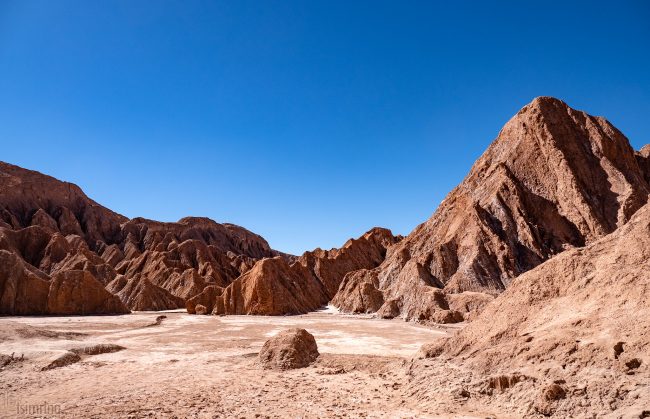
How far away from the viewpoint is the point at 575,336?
27.9 feet

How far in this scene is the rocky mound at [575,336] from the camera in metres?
7.16

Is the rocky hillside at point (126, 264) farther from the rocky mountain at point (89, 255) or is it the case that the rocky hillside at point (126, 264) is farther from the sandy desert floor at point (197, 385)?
the sandy desert floor at point (197, 385)

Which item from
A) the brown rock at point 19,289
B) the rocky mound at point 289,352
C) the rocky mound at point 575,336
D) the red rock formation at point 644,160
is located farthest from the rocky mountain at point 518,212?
the brown rock at point 19,289

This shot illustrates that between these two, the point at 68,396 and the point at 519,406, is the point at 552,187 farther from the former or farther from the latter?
the point at 68,396

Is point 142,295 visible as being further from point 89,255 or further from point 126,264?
point 126,264

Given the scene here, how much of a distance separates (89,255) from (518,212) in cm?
6376

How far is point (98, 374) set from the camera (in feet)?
45.1

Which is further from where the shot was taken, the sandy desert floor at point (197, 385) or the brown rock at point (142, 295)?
the brown rock at point (142, 295)

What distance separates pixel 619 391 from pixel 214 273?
70921 millimetres

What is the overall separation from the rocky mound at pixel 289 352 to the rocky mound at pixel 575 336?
190 inches

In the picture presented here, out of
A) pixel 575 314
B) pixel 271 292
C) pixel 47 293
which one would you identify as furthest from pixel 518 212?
pixel 47 293

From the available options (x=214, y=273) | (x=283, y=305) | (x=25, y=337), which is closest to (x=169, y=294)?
(x=214, y=273)

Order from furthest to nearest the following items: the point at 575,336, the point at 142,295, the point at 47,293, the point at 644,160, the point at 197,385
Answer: the point at 644,160
the point at 142,295
the point at 47,293
the point at 197,385
the point at 575,336

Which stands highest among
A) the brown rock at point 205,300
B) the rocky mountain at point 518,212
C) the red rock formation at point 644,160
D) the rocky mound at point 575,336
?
the red rock formation at point 644,160
